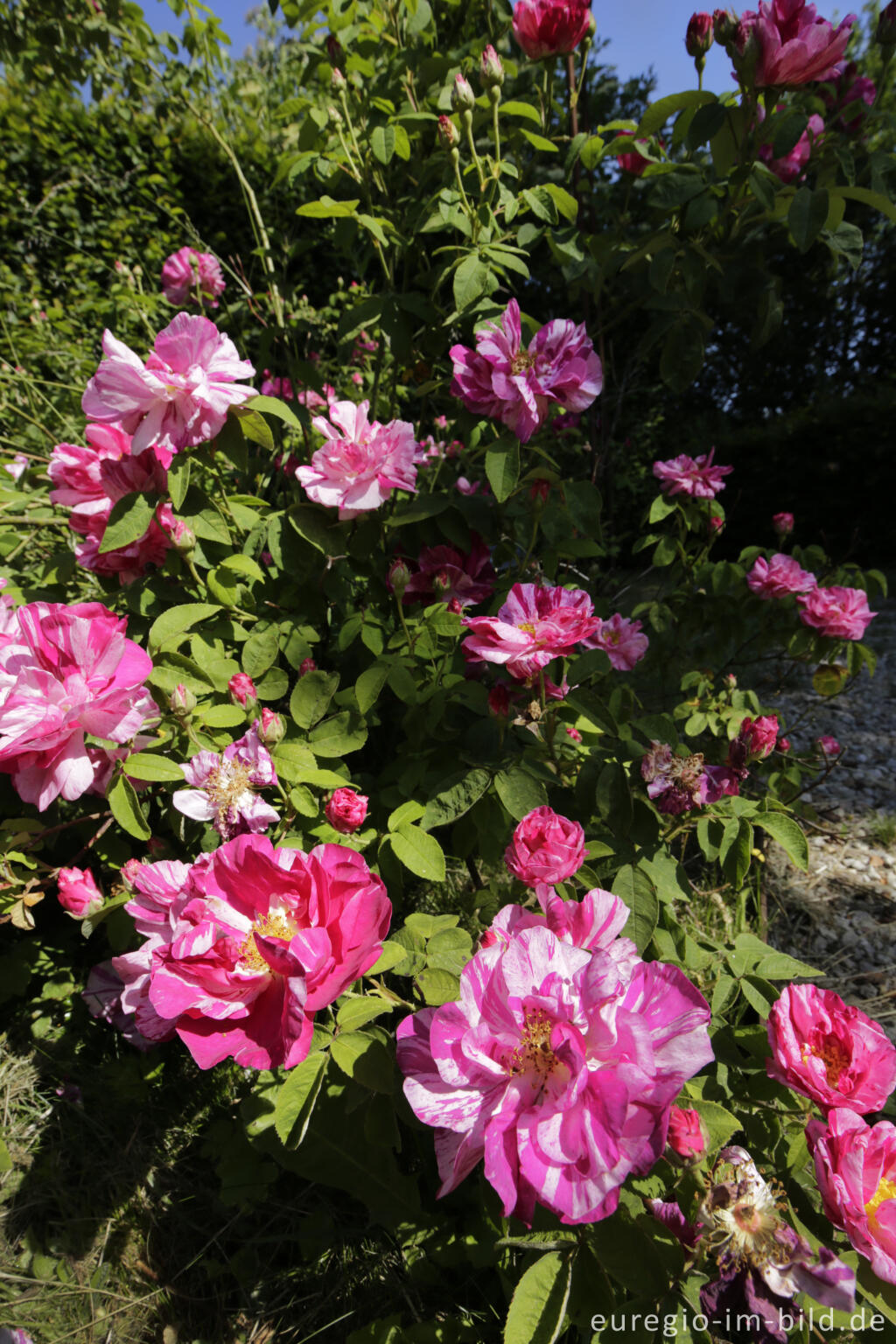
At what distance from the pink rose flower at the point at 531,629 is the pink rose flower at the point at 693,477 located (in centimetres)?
123

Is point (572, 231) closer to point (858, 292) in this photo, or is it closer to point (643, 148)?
point (643, 148)

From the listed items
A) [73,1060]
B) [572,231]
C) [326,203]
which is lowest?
[73,1060]

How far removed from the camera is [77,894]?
1.08 metres

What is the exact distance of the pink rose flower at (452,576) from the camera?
54.4 inches

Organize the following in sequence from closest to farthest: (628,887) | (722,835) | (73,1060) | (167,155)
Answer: (628,887) → (722,835) → (73,1060) → (167,155)

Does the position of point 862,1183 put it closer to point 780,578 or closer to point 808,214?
point 808,214

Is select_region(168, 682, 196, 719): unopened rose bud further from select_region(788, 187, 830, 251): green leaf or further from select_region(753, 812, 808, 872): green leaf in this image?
select_region(788, 187, 830, 251): green leaf

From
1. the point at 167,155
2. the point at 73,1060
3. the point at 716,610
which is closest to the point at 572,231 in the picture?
the point at 716,610

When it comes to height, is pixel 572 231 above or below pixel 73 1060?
above

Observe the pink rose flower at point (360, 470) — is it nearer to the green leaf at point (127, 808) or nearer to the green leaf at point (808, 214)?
the green leaf at point (127, 808)

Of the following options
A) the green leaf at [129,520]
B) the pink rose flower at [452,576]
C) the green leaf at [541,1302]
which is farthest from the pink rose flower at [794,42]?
the green leaf at [541,1302]

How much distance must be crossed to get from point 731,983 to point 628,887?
0.25 meters

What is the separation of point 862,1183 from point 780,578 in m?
1.60

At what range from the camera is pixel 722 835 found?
1.23 m
